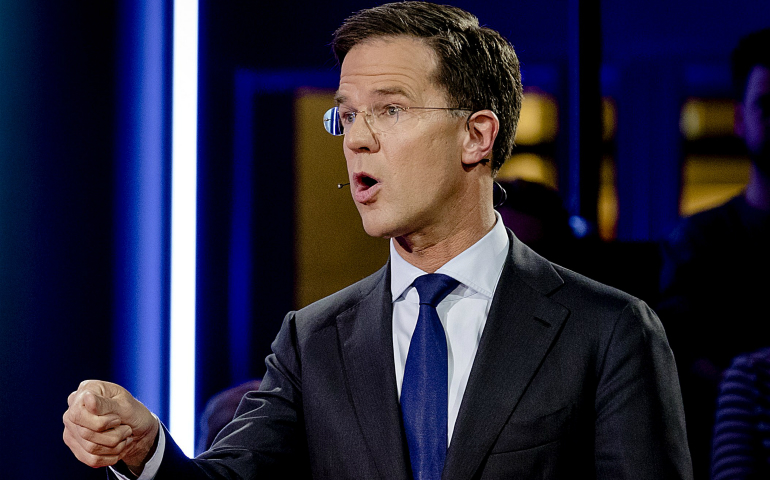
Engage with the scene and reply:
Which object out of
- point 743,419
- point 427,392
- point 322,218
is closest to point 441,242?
point 427,392

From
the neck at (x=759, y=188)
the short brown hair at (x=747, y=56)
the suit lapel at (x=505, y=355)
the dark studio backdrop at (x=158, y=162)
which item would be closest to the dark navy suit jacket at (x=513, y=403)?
the suit lapel at (x=505, y=355)

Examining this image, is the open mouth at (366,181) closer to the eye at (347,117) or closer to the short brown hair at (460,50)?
the eye at (347,117)

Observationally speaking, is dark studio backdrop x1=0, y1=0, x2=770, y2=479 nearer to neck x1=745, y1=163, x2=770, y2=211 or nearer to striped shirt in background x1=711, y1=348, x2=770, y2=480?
neck x1=745, y1=163, x2=770, y2=211

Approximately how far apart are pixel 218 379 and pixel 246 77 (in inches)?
37.2

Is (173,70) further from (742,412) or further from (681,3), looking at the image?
(742,412)

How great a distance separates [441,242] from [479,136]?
228 millimetres

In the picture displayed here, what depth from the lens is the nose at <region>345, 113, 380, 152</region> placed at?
1355mm

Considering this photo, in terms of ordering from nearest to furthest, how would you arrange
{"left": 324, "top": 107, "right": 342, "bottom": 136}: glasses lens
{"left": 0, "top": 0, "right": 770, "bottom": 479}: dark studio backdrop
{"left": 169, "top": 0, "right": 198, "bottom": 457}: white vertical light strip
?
{"left": 324, "top": 107, "right": 342, "bottom": 136}: glasses lens, {"left": 0, "top": 0, "right": 770, "bottom": 479}: dark studio backdrop, {"left": 169, "top": 0, "right": 198, "bottom": 457}: white vertical light strip

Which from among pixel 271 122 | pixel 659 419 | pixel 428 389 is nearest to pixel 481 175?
pixel 428 389

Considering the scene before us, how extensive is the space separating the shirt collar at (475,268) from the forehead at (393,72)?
Answer: 306mm

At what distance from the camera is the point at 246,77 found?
7.36 feet

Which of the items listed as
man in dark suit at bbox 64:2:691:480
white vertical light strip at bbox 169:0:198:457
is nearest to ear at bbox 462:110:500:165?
man in dark suit at bbox 64:2:691:480

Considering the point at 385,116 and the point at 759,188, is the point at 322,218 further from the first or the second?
the point at 759,188

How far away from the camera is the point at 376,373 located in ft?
4.41
